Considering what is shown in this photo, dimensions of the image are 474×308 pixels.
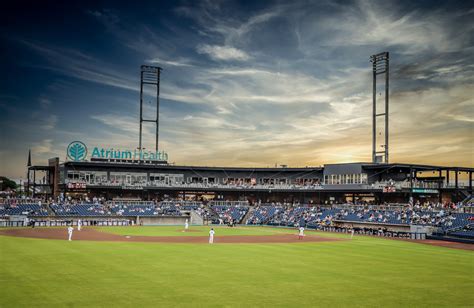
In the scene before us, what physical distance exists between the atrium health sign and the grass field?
50.2 metres

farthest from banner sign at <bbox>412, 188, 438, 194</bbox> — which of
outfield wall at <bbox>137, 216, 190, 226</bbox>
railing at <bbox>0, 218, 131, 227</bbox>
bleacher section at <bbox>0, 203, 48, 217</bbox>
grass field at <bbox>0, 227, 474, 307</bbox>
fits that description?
bleacher section at <bbox>0, 203, 48, 217</bbox>

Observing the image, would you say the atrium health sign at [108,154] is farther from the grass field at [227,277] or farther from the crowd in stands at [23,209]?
the grass field at [227,277]

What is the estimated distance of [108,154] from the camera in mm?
89938

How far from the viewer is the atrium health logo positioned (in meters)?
84.0

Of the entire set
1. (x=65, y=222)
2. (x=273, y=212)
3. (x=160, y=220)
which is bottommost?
(x=160, y=220)

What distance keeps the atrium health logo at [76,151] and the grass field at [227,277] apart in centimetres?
4994

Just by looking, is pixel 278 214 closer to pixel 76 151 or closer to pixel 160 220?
pixel 160 220

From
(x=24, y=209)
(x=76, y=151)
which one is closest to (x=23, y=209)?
(x=24, y=209)

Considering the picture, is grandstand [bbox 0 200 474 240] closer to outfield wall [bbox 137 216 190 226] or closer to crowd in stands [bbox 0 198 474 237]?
crowd in stands [bbox 0 198 474 237]

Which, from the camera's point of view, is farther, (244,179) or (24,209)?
(244,179)

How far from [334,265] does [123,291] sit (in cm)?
1490

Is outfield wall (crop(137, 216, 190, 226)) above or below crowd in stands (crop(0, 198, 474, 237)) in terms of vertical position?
below

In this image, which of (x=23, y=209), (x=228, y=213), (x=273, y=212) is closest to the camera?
(x=23, y=209)

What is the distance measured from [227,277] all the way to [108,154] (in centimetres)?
7191
